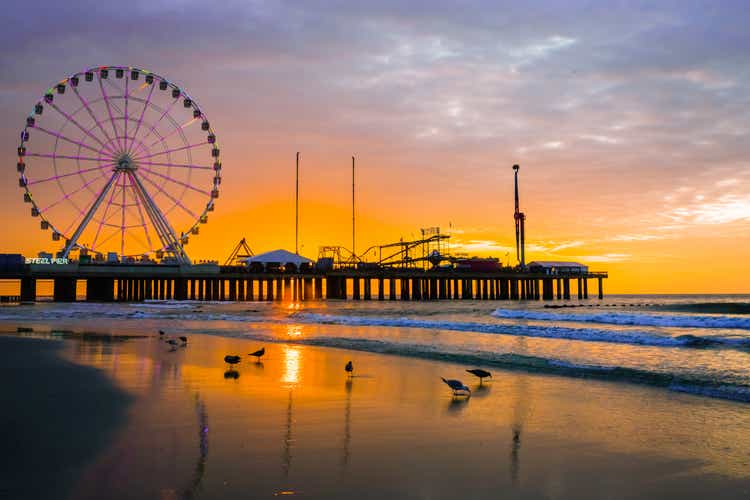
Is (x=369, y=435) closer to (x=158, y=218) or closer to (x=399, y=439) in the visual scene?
(x=399, y=439)

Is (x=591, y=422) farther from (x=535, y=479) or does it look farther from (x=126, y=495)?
(x=126, y=495)

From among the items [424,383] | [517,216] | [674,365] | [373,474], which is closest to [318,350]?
[424,383]

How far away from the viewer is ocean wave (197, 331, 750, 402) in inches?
404

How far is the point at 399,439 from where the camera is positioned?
659 cm

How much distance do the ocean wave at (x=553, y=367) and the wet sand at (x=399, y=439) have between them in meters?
0.76

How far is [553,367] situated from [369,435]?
287 inches

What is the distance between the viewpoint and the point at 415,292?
90062 millimetres

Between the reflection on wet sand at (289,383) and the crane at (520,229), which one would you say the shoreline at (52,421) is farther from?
the crane at (520,229)

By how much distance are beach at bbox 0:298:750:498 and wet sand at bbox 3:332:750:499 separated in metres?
0.02

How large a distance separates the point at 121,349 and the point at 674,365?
14270mm

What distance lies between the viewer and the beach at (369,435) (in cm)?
498

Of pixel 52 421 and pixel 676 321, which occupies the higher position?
pixel 676 321

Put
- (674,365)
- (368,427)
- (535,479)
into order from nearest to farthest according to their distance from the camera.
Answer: (535,479), (368,427), (674,365)

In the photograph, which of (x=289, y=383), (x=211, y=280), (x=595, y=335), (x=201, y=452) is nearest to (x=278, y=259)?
(x=211, y=280)
